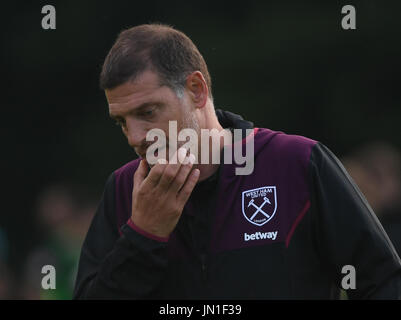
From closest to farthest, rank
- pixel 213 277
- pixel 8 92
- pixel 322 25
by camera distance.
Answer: pixel 213 277 → pixel 322 25 → pixel 8 92

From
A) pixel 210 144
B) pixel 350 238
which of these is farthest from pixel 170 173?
pixel 350 238

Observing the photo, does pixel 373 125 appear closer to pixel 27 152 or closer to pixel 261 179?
pixel 27 152

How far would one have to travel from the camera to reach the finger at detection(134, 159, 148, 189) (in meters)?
2.93

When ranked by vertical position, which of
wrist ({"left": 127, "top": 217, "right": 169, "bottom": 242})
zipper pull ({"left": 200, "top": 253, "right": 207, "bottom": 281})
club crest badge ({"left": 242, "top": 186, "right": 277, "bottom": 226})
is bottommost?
zipper pull ({"left": 200, "top": 253, "right": 207, "bottom": 281})

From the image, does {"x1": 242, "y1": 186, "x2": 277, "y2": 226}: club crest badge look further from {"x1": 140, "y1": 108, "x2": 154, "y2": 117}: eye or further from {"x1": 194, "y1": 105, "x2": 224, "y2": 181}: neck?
{"x1": 140, "y1": 108, "x2": 154, "y2": 117}: eye

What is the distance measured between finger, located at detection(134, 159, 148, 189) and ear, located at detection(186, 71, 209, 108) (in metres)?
0.33

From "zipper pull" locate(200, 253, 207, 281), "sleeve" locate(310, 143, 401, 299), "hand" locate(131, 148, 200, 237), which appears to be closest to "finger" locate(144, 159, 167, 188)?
"hand" locate(131, 148, 200, 237)

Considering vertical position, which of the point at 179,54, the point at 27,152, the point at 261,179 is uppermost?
the point at 179,54

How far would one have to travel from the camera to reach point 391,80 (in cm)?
741

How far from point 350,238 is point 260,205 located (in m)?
0.36

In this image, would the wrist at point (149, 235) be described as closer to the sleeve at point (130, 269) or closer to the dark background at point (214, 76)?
Answer: the sleeve at point (130, 269)

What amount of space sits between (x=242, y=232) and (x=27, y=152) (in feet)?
18.0

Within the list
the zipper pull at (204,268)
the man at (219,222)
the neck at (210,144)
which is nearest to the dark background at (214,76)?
the neck at (210,144)

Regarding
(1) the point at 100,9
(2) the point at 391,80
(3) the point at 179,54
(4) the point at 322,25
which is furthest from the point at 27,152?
(3) the point at 179,54
